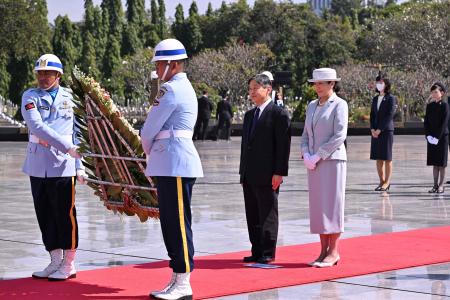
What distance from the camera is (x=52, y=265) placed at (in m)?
8.22

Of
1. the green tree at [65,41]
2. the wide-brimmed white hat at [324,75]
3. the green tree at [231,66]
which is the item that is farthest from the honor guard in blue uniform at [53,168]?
the green tree at [65,41]

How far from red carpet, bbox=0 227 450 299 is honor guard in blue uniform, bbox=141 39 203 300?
1.10 feet

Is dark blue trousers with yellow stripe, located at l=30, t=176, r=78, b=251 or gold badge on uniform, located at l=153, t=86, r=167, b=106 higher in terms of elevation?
gold badge on uniform, located at l=153, t=86, r=167, b=106

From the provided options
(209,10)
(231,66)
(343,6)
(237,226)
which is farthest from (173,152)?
(343,6)

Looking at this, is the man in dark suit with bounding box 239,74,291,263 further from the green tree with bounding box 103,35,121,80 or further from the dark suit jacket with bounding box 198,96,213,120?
the green tree with bounding box 103,35,121,80

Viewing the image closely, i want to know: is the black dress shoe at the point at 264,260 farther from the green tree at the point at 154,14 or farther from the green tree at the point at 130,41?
the green tree at the point at 154,14

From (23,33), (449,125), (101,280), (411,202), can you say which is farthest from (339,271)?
(23,33)

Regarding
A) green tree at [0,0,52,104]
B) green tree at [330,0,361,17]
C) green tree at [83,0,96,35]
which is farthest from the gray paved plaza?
green tree at [330,0,361,17]

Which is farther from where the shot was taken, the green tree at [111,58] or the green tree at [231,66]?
the green tree at [111,58]

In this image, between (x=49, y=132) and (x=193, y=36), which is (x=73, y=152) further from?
(x=193, y=36)

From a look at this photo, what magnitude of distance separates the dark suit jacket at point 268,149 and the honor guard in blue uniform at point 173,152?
1.61 metres

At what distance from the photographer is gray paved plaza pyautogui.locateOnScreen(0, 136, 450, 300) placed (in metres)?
7.98

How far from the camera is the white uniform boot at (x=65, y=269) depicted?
811 cm

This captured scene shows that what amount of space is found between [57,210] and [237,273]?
5.19 ft
